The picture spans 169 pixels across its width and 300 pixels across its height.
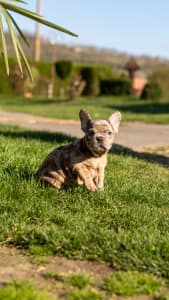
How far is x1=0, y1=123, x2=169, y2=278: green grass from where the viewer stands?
418 centimetres

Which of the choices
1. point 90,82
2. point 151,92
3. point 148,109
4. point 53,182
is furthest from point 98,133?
point 90,82

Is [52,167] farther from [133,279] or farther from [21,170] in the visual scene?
[133,279]

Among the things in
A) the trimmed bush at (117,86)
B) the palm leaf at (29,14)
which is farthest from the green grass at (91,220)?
the trimmed bush at (117,86)

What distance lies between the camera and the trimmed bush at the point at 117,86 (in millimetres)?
38406

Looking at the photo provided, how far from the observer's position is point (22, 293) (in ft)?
11.3

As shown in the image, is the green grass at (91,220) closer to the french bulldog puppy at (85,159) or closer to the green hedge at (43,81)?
the french bulldog puppy at (85,159)

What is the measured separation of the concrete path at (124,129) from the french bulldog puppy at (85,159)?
7.66 m

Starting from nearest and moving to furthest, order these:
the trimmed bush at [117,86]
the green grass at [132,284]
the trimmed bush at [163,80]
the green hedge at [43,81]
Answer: the green grass at [132,284] → the trimmed bush at [163,80] → the green hedge at [43,81] → the trimmed bush at [117,86]

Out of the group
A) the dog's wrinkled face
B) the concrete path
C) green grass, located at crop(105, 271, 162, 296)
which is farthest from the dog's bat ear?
the concrete path

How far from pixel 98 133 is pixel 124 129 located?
13.0 m

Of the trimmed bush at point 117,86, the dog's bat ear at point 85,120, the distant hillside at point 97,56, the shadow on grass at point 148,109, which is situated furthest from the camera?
the distant hillside at point 97,56

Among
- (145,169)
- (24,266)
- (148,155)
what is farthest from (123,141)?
(24,266)

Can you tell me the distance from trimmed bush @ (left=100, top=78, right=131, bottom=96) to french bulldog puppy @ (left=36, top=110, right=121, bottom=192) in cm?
3313

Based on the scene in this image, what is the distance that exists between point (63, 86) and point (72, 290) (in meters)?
36.9
